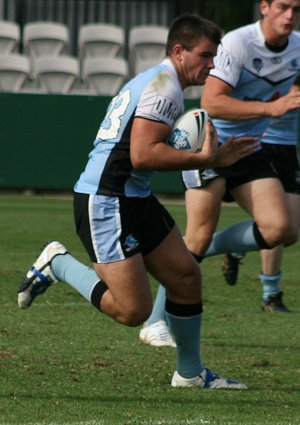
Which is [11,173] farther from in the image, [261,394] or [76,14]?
[261,394]

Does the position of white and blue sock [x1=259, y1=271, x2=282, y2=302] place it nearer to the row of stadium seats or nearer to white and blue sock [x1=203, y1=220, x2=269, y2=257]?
white and blue sock [x1=203, y1=220, x2=269, y2=257]

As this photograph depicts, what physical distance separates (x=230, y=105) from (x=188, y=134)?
5.07 ft

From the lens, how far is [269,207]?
7855 mm

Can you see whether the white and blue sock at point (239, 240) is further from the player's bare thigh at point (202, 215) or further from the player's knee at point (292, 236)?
the player's bare thigh at point (202, 215)

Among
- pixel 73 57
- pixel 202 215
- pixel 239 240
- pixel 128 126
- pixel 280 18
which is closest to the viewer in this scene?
pixel 128 126

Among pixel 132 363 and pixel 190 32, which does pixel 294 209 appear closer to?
pixel 132 363

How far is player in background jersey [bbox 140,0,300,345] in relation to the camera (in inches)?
307

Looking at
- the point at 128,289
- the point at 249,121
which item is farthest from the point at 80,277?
the point at 249,121

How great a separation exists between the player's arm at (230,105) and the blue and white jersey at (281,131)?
0.99 meters

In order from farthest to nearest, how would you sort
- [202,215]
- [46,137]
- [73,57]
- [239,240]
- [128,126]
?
[73,57]
[46,137]
[239,240]
[202,215]
[128,126]

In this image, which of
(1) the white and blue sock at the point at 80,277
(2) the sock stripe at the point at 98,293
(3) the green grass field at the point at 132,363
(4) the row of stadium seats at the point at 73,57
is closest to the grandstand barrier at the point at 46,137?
(4) the row of stadium seats at the point at 73,57

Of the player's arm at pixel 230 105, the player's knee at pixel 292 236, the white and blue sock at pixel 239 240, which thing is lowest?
the white and blue sock at pixel 239 240

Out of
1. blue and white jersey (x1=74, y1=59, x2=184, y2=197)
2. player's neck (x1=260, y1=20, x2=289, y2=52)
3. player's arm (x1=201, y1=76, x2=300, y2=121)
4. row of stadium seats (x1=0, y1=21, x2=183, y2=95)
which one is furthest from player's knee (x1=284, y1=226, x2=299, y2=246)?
row of stadium seats (x1=0, y1=21, x2=183, y2=95)

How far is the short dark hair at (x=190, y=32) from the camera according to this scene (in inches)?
243
